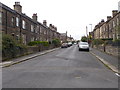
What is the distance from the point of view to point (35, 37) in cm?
4584

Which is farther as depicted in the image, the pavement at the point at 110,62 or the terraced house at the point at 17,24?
the terraced house at the point at 17,24

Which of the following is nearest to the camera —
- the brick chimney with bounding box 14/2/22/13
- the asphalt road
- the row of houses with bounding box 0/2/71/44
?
the asphalt road

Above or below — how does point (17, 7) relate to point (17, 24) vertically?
above

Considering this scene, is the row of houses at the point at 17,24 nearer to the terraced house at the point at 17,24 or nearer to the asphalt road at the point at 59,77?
the terraced house at the point at 17,24

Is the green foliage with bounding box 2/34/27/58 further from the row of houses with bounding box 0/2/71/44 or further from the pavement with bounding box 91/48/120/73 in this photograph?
the pavement with bounding box 91/48/120/73

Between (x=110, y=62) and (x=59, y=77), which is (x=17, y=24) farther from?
(x=59, y=77)

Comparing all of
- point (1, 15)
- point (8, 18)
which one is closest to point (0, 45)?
point (1, 15)

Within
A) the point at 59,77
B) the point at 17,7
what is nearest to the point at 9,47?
the point at 59,77

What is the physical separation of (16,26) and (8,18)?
340 cm

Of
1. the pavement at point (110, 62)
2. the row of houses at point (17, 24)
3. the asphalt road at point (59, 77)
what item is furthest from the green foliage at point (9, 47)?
the pavement at point (110, 62)

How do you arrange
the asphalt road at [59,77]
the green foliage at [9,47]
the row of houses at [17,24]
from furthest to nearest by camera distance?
1. the row of houses at [17,24]
2. the green foliage at [9,47]
3. the asphalt road at [59,77]

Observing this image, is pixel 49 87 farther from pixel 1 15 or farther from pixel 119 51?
pixel 1 15

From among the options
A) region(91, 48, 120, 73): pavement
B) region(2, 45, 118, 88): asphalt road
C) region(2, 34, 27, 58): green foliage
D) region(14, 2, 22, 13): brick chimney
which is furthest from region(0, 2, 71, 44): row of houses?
region(2, 45, 118, 88): asphalt road

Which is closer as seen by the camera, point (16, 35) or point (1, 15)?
point (1, 15)
